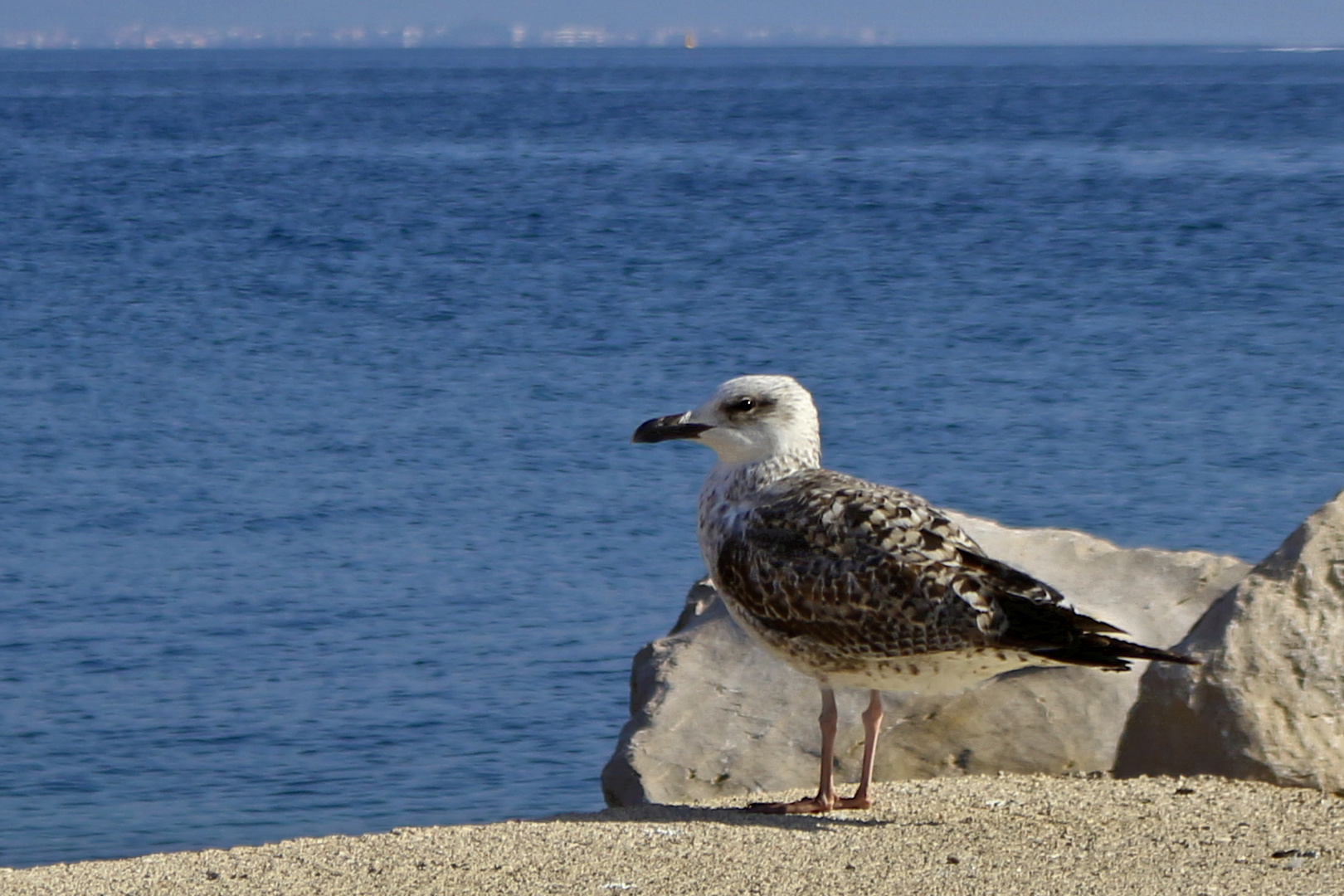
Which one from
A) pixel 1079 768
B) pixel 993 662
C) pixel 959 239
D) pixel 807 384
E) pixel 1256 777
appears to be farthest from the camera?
pixel 959 239

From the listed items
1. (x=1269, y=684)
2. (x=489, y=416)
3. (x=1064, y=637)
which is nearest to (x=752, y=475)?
(x=1064, y=637)

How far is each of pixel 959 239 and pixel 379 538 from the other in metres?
17.2

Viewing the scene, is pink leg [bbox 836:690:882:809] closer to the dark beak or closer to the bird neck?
the bird neck

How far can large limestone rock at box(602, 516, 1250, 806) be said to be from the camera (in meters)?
6.47

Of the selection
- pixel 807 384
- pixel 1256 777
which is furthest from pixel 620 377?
pixel 1256 777

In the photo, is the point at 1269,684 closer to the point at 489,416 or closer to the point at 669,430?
the point at 669,430

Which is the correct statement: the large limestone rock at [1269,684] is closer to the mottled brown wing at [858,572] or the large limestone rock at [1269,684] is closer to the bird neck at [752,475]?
the mottled brown wing at [858,572]

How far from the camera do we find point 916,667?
5.52m

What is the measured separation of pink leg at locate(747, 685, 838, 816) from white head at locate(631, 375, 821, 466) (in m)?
0.81

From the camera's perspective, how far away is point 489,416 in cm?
1653

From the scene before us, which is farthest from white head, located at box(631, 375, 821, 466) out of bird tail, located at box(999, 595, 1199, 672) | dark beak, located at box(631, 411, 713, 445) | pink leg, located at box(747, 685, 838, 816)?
bird tail, located at box(999, 595, 1199, 672)

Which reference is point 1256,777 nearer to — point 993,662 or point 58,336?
point 993,662

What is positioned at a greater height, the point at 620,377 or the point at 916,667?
the point at 916,667

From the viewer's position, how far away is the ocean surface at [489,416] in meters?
9.73
